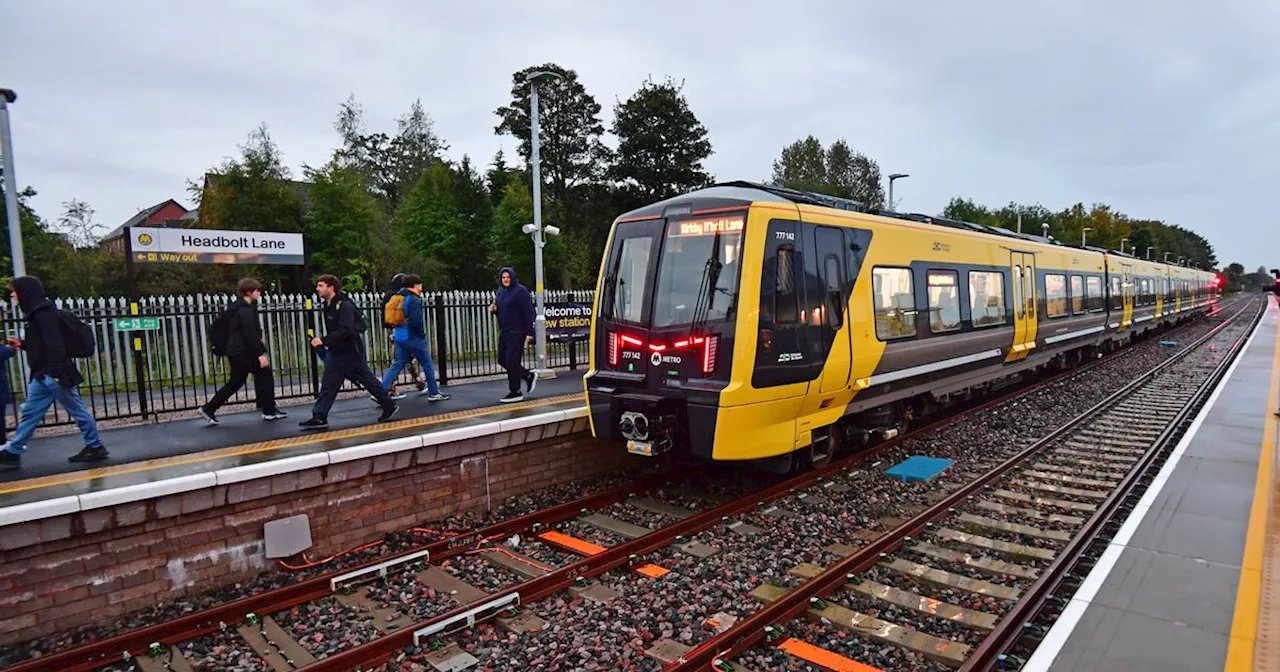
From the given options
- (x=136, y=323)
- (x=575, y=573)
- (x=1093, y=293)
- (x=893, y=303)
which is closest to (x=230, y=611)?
(x=575, y=573)

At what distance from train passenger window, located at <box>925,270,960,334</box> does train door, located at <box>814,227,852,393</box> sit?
2289 millimetres

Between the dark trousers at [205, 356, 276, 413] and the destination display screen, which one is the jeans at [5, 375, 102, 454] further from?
the destination display screen

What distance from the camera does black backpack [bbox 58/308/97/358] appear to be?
241 inches

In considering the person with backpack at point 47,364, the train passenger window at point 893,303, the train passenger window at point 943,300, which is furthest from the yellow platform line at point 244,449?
the train passenger window at point 943,300

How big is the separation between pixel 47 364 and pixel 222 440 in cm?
158

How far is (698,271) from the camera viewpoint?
22.1 ft

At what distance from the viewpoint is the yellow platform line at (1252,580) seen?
3.89 m

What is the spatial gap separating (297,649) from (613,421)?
354cm

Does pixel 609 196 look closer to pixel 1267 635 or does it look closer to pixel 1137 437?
pixel 1137 437

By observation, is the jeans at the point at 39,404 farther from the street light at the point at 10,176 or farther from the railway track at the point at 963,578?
the railway track at the point at 963,578

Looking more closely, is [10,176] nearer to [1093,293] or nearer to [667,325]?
[667,325]

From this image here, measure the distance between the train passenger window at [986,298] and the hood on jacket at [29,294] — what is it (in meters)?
11.0

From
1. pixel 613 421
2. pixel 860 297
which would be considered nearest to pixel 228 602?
pixel 613 421

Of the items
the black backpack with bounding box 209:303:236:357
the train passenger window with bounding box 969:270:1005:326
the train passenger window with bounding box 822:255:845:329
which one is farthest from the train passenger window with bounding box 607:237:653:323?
the train passenger window with bounding box 969:270:1005:326
